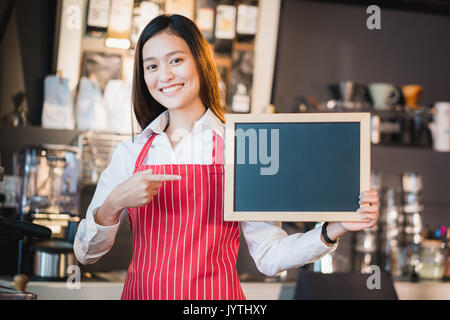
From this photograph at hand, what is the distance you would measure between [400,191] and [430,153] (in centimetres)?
31

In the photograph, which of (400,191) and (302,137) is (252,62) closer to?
(400,191)

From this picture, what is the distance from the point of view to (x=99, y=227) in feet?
4.23

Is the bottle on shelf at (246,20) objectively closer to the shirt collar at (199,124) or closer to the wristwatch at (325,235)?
the shirt collar at (199,124)

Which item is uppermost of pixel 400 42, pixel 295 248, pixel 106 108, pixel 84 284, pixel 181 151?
pixel 400 42

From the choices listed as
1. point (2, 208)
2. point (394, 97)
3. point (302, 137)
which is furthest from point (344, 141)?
point (394, 97)

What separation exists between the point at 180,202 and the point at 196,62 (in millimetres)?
348

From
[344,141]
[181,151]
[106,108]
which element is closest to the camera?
[344,141]

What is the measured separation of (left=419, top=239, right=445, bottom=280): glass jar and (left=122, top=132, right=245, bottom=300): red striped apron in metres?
1.52

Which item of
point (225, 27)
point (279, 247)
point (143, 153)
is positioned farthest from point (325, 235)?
point (225, 27)

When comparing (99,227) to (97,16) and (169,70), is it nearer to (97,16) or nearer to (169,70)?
(169,70)

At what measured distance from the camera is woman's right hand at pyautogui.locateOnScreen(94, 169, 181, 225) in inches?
46.6

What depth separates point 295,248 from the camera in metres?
1.32

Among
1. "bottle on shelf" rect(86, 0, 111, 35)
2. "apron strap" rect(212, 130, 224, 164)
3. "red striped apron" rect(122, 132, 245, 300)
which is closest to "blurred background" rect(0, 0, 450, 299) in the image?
"bottle on shelf" rect(86, 0, 111, 35)

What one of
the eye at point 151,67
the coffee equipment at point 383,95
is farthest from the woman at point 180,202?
the coffee equipment at point 383,95
